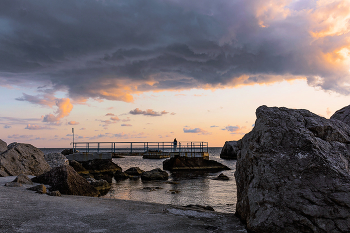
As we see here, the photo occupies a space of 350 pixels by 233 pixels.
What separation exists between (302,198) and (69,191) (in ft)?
24.4

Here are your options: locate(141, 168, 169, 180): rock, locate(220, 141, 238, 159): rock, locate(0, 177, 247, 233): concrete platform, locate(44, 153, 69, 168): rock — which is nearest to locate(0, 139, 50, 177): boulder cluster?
locate(44, 153, 69, 168): rock

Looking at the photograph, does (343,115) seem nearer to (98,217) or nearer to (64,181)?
(98,217)

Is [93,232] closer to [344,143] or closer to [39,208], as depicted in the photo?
[39,208]

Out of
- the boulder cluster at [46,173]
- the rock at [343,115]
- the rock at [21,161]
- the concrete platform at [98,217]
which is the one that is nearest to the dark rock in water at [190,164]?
the boulder cluster at [46,173]

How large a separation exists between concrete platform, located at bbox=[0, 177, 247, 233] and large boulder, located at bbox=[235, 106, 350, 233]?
860 mm

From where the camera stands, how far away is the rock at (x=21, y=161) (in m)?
12.4

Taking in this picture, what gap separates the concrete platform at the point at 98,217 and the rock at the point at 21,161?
6303mm

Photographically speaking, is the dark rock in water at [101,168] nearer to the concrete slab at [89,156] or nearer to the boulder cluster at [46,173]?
the concrete slab at [89,156]

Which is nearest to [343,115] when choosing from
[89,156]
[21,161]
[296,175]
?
[296,175]

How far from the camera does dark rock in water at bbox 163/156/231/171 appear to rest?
3259 centimetres

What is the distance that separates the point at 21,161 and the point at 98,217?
1000 cm

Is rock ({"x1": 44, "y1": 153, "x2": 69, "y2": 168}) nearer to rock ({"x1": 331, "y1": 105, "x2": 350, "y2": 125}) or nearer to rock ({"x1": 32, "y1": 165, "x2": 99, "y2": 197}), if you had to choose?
rock ({"x1": 32, "y1": 165, "x2": 99, "y2": 197})

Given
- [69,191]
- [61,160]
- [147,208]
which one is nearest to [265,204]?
[147,208]

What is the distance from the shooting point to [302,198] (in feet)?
15.1
